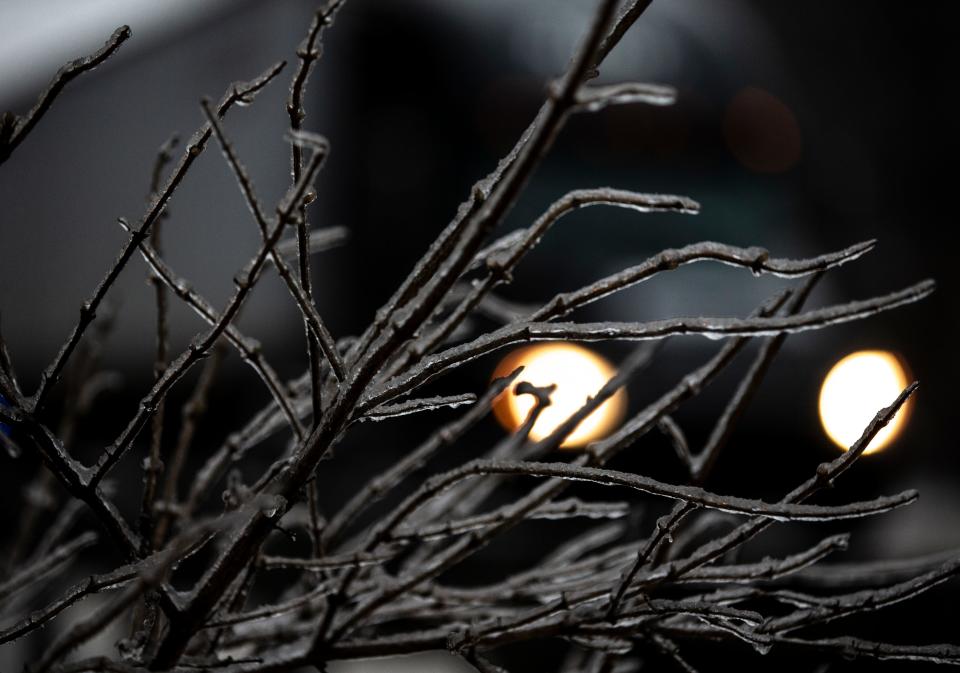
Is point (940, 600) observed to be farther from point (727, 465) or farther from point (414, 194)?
point (414, 194)

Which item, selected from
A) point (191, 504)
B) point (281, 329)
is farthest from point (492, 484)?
point (281, 329)

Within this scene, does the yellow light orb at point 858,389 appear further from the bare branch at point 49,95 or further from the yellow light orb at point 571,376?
the bare branch at point 49,95

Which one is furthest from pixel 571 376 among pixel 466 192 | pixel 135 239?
pixel 135 239

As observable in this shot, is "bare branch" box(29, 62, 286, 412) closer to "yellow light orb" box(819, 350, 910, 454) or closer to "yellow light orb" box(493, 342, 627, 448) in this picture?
"yellow light orb" box(493, 342, 627, 448)

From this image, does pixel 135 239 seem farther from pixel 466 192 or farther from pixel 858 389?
pixel 466 192

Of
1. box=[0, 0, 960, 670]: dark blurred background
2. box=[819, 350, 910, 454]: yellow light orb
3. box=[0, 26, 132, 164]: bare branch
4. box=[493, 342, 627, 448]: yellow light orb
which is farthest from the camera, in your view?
box=[0, 0, 960, 670]: dark blurred background

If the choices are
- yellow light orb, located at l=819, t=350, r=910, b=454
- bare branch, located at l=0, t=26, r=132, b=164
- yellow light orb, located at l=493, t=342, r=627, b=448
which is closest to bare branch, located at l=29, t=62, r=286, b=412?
bare branch, located at l=0, t=26, r=132, b=164

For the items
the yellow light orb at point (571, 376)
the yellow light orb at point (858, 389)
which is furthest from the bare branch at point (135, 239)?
the yellow light orb at point (858, 389)
